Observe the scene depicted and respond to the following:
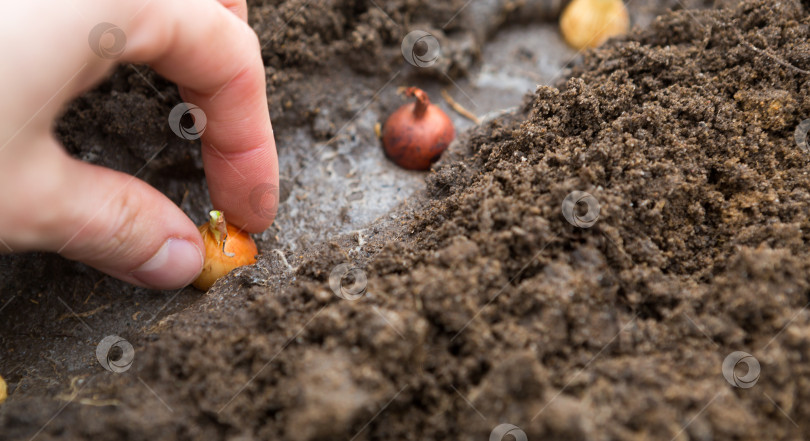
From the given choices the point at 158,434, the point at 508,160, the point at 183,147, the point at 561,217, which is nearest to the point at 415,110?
the point at 508,160

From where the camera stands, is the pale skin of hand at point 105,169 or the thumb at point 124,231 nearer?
the pale skin of hand at point 105,169

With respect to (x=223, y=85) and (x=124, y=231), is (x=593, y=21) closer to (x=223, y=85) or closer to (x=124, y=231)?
(x=223, y=85)

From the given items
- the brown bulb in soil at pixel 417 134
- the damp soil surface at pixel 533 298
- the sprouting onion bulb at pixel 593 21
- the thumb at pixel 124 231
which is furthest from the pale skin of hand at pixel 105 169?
the sprouting onion bulb at pixel 593 21

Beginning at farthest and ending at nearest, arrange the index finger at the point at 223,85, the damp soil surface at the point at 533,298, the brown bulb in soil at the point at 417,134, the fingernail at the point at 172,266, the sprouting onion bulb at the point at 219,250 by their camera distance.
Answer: the brown bulb in soil at the point at 417,134 < the sprouting onion bulb at the point at 219,250 < the fingernail at the point at 172,266 < the index finger at the point at 223,85 < the damp soil surface at the point at 533,298

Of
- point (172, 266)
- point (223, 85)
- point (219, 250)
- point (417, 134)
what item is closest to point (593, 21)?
point (417, 134)

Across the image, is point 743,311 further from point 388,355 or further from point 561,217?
point 388,355

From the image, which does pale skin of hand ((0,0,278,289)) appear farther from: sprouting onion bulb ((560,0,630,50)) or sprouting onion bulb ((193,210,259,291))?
sprouting onion bulb ((560,0,630,50))

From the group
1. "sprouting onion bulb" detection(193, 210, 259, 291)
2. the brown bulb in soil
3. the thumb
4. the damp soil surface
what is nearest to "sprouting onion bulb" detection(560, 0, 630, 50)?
the damp soil surface

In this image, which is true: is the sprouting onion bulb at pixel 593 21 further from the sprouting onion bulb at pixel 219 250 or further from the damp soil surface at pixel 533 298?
the sprouting onion bulb at pixel 219 250
